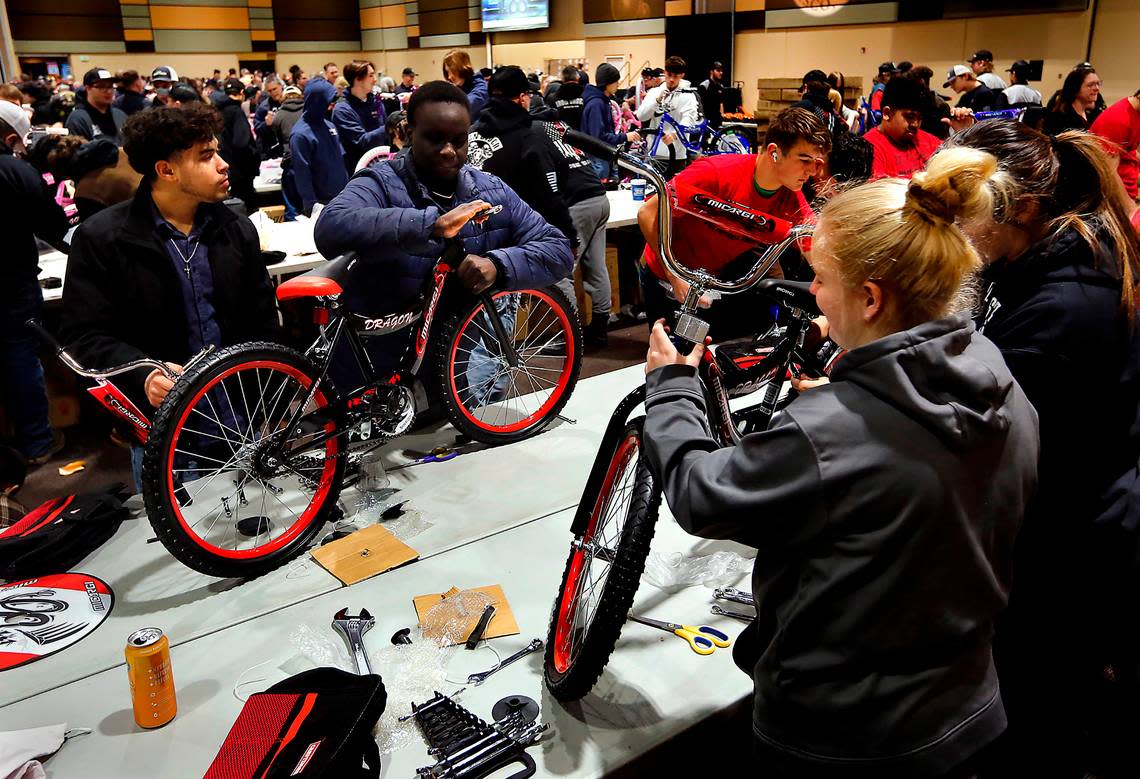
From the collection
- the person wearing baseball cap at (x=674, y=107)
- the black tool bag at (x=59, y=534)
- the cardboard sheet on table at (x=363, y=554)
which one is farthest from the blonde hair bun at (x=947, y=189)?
the person wearing baseball cap at (x=674, y=107)

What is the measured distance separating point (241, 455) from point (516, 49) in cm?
1979

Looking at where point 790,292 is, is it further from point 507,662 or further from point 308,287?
point 308,287

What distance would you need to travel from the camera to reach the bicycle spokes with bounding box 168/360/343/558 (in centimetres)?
242

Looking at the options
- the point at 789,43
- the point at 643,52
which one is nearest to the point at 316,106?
the point at 789,43

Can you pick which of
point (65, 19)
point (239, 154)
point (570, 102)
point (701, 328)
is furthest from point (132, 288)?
point (65, 19)

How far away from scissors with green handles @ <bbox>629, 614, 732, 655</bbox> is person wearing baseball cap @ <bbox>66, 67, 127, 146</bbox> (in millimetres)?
6873

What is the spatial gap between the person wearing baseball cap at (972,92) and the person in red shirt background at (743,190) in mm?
6190

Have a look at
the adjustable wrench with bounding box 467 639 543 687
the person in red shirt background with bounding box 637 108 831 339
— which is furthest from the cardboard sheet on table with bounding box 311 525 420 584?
the person in red shirt background with bounding box 637 108 831 339

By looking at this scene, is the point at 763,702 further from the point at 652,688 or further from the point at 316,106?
the point at 316,106

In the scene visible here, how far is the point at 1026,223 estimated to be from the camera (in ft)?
5.71

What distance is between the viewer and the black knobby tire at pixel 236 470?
217 cm

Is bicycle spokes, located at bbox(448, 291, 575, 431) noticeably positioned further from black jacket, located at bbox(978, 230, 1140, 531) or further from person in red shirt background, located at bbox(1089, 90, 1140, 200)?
person in red shirt background, located at bbox(1089, 90, 1140, 200)

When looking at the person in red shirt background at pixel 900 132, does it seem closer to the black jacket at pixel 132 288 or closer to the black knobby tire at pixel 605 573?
the black knobby tire at pixel 605 573

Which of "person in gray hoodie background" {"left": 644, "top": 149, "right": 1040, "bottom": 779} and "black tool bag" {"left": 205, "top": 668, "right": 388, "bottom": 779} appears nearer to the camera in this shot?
"person in gray hoodie background" {"left": 644, "top": 149, "right": 1040, "bottom": 779}
